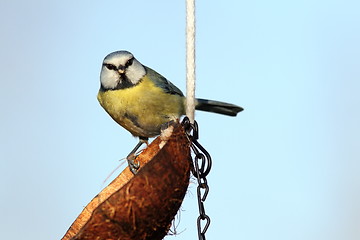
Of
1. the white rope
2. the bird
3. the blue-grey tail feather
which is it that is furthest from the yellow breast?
the white rope

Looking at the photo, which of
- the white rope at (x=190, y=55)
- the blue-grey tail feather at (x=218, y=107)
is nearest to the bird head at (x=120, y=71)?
the blue-grey tail feather at (x=218, y=107)

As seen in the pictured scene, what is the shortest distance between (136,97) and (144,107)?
46 millimetres

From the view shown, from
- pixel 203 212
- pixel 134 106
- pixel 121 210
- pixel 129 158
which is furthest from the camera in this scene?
pixel 134 106

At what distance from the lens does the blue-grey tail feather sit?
1987 millimetres

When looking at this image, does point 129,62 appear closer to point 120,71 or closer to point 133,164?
point 120,71

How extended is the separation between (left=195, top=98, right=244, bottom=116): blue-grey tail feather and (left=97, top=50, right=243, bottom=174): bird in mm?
17

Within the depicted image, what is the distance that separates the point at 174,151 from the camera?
4.13 feet

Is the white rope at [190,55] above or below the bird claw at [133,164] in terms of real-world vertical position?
above

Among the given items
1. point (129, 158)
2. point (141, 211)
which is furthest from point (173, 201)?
point (129, 158)

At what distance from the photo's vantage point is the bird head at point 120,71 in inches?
73.1

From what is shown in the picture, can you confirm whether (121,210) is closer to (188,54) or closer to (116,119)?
(188,54)

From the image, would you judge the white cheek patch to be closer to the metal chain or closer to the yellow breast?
the yellow breast

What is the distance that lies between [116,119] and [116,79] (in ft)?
0.45

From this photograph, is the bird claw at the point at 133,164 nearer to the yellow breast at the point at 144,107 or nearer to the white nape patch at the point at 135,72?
the yellow breast at the point at 144,107
